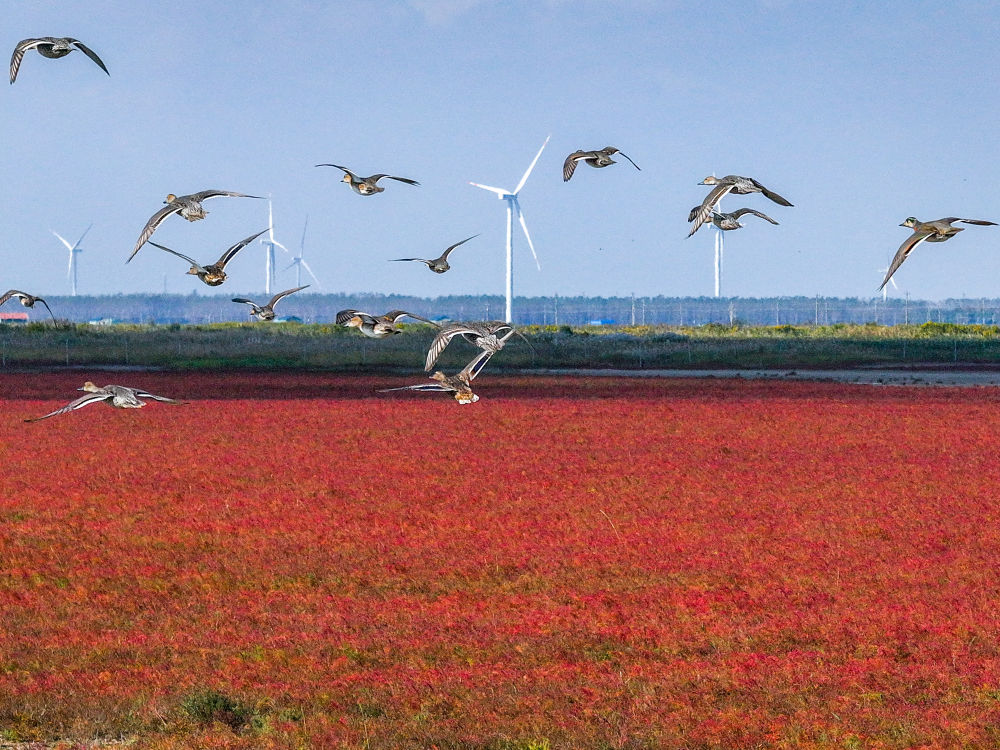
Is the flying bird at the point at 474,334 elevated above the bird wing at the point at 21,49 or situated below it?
below

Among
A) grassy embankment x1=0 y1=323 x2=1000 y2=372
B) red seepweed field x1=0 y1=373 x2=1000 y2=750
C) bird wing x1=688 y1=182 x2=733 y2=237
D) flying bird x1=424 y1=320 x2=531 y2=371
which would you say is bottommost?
red seepweed field x1=0 y1=373 x2=1000 y2=750

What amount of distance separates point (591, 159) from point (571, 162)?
2.91 feet

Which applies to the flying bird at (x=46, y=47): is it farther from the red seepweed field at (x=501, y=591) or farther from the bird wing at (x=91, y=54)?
the red seepweed field at (x=501, y=591)

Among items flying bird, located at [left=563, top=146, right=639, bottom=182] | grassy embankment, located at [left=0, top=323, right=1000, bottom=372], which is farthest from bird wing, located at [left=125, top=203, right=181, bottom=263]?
grassy embankment, located at [left=0, top=323, right=1000, bottom=372]

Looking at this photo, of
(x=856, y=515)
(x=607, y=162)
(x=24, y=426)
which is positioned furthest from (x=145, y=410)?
(x=607, y=162)

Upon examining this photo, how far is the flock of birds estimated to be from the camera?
42.2 feet

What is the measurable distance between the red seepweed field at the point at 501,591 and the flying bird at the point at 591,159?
5011 millimetres

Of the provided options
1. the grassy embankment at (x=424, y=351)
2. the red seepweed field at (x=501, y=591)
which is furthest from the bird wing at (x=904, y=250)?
the grassy embankment at (x=424, y=351)

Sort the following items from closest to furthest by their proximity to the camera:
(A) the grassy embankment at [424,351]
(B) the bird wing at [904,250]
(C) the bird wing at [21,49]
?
1. (B) the bird wing at [904,250]
2. (C) the bird wing at [21,49]
3. (A) the grassy embankment at [424,351]

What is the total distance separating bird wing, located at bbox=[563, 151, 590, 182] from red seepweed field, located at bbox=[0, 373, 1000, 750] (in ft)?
16.4

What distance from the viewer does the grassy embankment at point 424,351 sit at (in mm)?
79375

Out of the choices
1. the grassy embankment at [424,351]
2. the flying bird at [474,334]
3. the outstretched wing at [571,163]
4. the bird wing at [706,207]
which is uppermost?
the outstretched wing at [571,163]

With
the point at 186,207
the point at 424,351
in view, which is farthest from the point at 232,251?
the point at 424,351

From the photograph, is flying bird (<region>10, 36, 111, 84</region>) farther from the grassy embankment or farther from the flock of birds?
the grassy embankment
